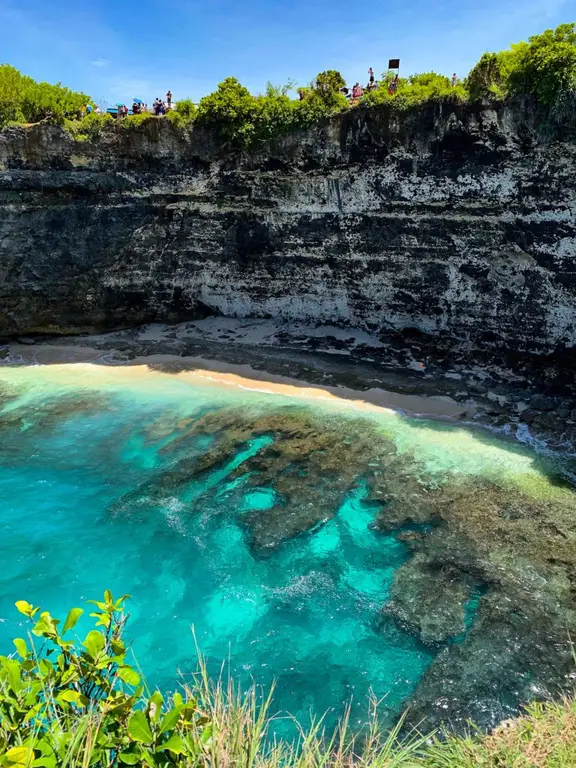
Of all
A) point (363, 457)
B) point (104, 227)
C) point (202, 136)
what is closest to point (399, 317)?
point (363, 457)

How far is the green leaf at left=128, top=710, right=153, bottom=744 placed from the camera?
3.71 m

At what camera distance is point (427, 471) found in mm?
14320

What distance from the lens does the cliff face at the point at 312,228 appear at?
57.0 feet

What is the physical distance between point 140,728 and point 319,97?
2095 centimetres

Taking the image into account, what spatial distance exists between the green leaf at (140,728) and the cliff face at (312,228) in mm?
17950

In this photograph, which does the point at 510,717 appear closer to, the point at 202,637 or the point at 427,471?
the point at 202,637

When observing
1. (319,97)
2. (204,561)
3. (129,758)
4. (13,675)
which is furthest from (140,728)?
(319,97)

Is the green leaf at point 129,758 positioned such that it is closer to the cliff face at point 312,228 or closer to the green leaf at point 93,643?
the green leaf at point 93,643

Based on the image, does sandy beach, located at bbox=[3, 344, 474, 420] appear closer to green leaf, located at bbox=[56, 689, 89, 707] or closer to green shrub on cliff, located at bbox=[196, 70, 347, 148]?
green shrub on cliff, located at bbox=[196, 70, 347, 148]

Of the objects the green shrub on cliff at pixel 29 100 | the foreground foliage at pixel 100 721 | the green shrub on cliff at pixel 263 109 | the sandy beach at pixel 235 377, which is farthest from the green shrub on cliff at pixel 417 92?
the foreground foliage at pixel 100 721

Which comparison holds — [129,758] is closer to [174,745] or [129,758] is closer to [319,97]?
[174,745]

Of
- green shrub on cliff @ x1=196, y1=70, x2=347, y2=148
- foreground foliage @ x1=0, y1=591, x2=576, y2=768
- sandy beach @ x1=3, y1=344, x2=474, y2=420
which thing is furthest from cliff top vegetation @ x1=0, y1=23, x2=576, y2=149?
foreground foliage @ x1=0, y1=591, x2=576, y2=768

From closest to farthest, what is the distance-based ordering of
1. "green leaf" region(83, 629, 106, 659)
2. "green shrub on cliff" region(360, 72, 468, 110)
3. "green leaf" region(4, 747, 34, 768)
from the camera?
"green leaf" region(4, 747, 34, 768)
"green leaf" region(83, 629, 106, 659)
"green shrub on cliff" region(360, 72, 468, 110)

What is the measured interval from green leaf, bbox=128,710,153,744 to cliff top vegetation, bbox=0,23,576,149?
18.4 metres
